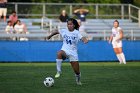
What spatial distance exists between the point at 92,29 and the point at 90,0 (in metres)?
10.7

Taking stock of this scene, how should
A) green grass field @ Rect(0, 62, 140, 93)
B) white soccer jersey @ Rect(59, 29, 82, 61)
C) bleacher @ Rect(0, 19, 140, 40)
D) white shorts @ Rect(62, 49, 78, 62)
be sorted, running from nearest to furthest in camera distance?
green grass field @ Rect(0, 62, 140, 93) < white shorts @ Rect(62, 49, 78, 62) < white soccer jersey @ Rect(59, 29, 82, 61) < bleacher @ Rect(0, 19, 140, 40)

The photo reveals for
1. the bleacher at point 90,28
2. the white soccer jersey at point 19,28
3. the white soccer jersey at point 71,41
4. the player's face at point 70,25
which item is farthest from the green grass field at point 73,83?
the bleacher at point 90,28

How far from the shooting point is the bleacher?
31.5m

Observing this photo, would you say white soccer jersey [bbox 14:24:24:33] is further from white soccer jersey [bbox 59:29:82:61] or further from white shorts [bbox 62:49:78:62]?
white shorts [bbox 62:49:78:62]

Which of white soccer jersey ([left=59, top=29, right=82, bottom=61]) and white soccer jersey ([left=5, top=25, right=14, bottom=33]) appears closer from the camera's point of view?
white soccer jersey ([left=59, top=29, right=82, bottom=61])

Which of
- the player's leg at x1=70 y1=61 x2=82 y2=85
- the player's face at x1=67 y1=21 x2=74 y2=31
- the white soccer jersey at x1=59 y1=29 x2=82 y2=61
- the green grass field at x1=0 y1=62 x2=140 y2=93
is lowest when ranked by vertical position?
the green grass field at x1=0 y1=62 x2=140 y2=93

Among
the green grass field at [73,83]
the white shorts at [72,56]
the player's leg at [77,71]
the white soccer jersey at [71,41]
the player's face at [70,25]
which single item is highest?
the player's face at [70,25]

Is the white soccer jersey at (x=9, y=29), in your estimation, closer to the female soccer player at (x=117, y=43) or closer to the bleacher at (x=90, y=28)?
the bleacher at (x=90, y=28)

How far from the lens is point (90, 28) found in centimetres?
3409

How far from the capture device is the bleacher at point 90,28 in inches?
1239

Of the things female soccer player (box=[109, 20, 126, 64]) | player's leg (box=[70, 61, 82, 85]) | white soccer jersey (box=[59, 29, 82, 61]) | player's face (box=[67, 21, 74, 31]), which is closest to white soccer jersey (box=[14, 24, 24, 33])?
female soccer player (box=[109, 20, 126, 64])

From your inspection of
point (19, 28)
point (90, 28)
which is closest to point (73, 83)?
point (19, 28)

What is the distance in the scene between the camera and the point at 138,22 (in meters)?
36.4

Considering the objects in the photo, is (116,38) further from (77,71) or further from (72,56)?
(77,71)
